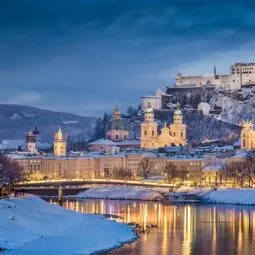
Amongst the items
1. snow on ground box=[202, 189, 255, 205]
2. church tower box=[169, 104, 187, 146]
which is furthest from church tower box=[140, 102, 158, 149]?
snow on ground box=[202, 189, 255, 205]

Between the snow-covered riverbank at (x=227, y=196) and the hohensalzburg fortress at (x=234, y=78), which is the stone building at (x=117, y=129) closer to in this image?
the hohensalzburg fortress at (x=234, y=78)

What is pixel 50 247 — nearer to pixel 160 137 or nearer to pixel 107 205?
pixel 107 205

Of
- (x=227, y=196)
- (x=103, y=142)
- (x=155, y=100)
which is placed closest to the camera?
(x=227, y=196)

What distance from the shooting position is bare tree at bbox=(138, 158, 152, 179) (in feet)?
495

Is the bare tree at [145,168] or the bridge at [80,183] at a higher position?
the bare tree at [145,168]

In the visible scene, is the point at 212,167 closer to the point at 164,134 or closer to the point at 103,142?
the point at 164,134

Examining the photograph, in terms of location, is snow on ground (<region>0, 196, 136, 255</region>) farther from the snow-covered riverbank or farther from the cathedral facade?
the cathedral facade

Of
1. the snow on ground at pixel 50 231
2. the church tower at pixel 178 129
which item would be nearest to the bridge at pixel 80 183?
the snow on ground at pixel 50 231

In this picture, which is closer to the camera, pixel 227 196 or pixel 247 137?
pixel 227 196

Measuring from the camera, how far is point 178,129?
180875 millimetres

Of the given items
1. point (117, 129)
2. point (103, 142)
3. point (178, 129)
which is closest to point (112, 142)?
point (103, 142)

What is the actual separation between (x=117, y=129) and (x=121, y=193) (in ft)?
257

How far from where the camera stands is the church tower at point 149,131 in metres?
181

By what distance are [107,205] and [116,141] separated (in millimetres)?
94730
